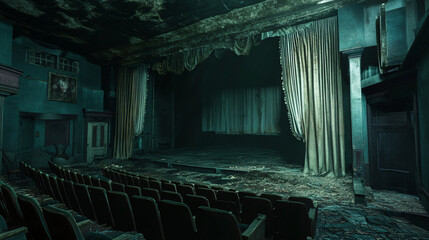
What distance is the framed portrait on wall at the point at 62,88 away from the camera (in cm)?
759

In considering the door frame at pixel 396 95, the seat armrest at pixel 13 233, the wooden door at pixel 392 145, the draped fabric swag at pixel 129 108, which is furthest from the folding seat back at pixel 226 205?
the draped fabric swag at pixel 129 108

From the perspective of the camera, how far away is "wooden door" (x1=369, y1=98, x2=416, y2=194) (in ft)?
14.0

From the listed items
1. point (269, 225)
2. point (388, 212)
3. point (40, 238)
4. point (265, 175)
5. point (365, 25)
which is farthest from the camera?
point (265, 175)

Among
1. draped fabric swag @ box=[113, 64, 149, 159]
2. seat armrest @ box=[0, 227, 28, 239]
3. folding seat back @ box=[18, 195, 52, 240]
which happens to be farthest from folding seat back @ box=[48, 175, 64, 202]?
draped fabric swag @ box=[113, 64, 149, 159]

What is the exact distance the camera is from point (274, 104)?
10.1 meters

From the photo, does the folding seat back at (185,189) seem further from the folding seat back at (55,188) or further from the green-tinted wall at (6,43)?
the green-tinted wall at (6,43)

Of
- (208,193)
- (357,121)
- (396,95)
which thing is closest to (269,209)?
(208,193)

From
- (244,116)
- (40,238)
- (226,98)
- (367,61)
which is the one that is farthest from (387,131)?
(226,98)

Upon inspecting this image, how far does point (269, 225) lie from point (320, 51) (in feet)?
15.0

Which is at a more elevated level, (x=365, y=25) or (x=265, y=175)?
(x=365, y=25)

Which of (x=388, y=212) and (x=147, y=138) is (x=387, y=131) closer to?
(x=388, y=212)

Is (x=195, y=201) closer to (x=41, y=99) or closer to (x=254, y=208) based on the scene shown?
(x=254, y=208)

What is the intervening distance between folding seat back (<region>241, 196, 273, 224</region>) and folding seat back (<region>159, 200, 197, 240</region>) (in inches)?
22.6

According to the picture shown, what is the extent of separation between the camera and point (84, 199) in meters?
2.44
